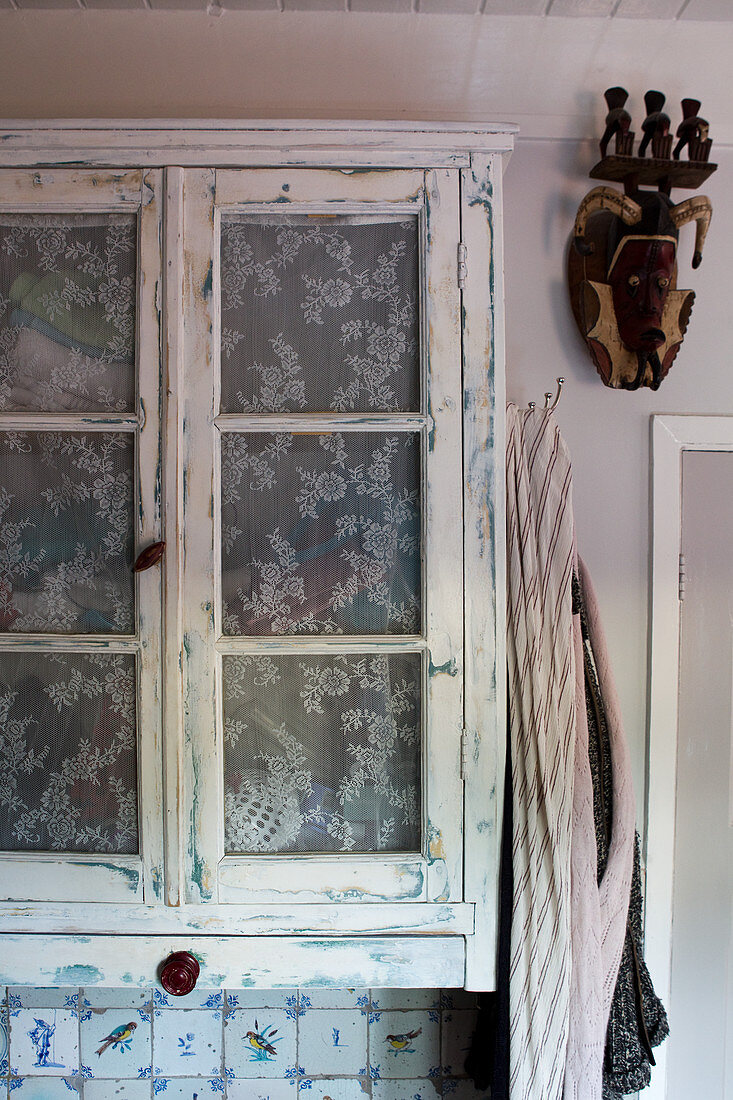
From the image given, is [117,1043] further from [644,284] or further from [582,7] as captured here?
[582,7]

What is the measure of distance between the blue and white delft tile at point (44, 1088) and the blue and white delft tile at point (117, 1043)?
0.18 feet

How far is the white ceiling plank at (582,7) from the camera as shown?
121 centimetres

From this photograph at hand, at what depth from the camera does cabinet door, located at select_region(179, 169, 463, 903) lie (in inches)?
39.6

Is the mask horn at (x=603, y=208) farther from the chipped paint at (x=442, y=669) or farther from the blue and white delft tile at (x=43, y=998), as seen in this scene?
the blue and white delft tile at (x=43, y=998)

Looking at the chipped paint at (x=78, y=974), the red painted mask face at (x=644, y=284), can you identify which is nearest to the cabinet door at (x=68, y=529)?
the chipped paint at (x=78, y=974)

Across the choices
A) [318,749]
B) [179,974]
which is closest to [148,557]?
[318,749]

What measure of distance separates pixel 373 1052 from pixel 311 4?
6.25 feet

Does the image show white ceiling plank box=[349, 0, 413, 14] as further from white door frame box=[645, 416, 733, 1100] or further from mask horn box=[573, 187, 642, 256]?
white door frame box=[645, 416, 733, 1100]

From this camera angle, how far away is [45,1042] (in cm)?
130

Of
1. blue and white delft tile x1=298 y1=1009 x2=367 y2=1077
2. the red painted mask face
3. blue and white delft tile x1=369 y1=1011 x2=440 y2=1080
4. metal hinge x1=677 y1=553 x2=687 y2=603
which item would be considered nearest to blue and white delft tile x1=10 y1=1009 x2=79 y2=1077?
blue and white delft tile x1=298 y1=1009 x2=367 y2=1077

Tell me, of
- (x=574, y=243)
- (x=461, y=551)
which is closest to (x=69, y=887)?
(x=461, y=551)

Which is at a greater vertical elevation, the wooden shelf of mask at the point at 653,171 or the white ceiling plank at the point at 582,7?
the white ceiling plank at the point at 582,7

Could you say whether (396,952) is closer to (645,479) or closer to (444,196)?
(645,479)

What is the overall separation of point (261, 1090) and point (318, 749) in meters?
0.78
